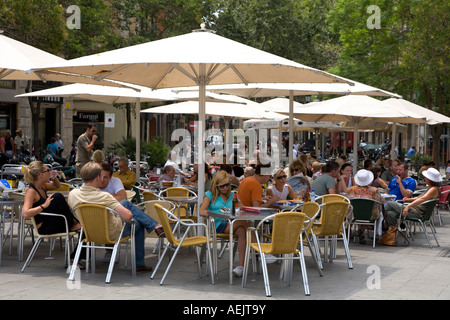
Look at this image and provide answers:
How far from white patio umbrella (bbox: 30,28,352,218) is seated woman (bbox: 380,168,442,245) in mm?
→ 3259

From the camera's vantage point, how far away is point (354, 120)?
1636 cm

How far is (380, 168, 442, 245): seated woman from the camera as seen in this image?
424 inches

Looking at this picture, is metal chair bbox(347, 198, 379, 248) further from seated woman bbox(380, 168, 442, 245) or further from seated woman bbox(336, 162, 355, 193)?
seated woman bbox(336, 162, 355, 193)

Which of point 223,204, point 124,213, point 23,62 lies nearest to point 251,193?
point 223,204

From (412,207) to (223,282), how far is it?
4685mm

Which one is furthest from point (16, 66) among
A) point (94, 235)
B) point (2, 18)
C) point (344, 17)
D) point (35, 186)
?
point (344, 17)

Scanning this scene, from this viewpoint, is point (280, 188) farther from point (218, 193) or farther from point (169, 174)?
point (169, 174)

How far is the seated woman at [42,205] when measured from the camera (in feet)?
25.9

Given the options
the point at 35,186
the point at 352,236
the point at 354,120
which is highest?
the point at 354,120

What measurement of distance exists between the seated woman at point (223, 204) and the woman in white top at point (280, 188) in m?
1.29

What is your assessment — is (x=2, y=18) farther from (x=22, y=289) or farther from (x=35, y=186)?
(x=22, y=289)

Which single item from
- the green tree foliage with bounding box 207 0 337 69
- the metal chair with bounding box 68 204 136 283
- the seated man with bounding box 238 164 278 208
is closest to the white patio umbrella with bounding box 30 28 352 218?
the seated man with bounding box 238 164 278 208

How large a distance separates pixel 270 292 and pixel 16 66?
15.5 ft
